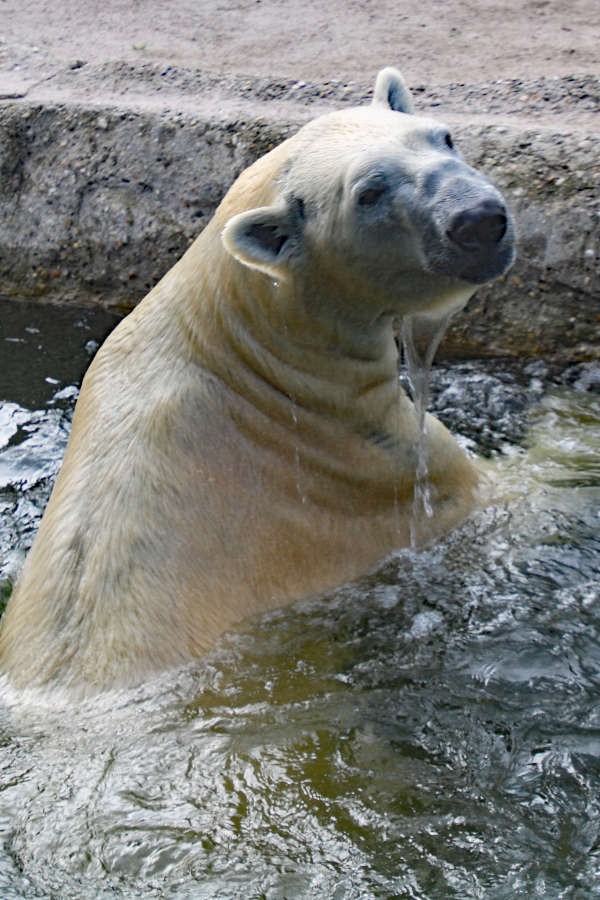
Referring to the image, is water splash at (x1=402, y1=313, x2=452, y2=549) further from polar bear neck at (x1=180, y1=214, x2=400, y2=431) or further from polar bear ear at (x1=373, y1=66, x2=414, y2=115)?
polar bear ear at (x1=373, y1=66, x2=414, y2=115)

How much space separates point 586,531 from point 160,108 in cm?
445

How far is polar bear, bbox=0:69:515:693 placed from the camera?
353 cm

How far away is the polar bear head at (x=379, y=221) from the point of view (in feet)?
11.4

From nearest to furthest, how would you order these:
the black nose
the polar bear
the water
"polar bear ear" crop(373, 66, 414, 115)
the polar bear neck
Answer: the water
the black nose
the polar bear
the polar bear neck
"polar bear ear" crop(373, 66, 414, 115)

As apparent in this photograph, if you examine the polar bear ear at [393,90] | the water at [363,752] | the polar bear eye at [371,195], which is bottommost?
the water at [363,752]

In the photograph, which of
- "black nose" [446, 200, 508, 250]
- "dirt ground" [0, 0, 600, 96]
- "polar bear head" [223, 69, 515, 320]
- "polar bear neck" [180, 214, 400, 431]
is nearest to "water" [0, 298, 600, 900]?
"polar bear neck" [180, 214, 400, 431]

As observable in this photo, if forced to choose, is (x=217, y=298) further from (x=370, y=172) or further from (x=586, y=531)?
(x=586, y=531)

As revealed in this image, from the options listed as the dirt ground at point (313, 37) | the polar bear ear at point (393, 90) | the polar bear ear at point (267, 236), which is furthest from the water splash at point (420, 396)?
the dirt ground at point (313, 37)

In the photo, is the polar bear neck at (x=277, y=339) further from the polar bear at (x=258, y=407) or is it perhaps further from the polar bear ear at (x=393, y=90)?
the polar bear ear at (x=393, y=90)

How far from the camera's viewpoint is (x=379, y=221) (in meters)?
3.60

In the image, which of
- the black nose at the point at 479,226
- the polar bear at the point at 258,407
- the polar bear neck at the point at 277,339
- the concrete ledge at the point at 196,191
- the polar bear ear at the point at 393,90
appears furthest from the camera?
the concrete ledge at the point at 196,191

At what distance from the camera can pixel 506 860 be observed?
9.30ft

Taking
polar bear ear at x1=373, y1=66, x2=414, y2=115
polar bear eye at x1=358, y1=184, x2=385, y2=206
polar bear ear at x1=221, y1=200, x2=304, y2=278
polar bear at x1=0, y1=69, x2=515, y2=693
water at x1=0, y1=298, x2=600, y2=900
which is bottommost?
water at x1=0, y1=298, x2=600, y2=900

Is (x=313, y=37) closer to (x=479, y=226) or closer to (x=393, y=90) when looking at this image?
(x=393, y=90)
